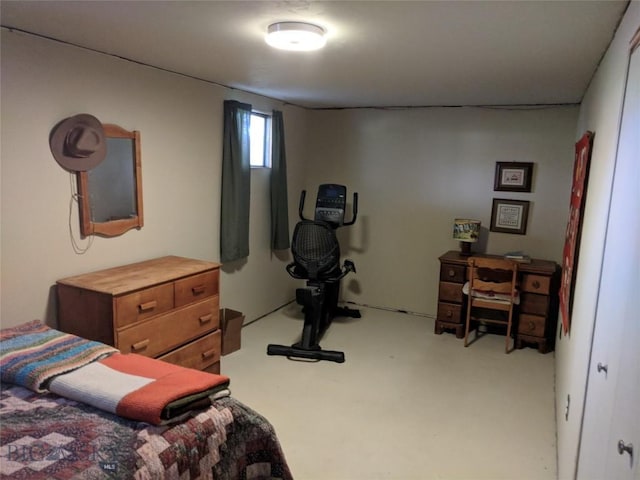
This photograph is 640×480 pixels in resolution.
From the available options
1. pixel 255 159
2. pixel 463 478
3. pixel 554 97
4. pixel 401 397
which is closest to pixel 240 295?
pixel 255 159

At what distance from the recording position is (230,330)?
12.1ft

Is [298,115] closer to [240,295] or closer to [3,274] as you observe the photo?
[240,295]

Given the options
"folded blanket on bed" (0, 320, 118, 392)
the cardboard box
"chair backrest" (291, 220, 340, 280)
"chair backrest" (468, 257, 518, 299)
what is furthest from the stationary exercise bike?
"folded blanket on bed" (0, 320, 118, 392)

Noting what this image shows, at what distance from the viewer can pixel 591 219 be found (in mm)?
2043

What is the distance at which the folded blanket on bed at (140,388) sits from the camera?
1480mm

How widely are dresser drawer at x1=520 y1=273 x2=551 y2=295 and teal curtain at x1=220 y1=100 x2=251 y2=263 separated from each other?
251cm

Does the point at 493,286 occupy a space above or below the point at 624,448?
below

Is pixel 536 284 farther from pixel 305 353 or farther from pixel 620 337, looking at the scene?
pixel 620 337

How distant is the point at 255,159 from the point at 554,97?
2656 mm

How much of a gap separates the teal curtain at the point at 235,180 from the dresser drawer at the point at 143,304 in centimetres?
121

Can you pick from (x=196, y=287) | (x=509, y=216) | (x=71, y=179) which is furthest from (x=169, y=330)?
(x=509, y=216)

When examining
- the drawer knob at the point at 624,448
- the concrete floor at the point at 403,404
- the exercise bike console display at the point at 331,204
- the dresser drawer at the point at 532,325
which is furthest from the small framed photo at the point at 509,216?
the drawer knob at the point at 624,448

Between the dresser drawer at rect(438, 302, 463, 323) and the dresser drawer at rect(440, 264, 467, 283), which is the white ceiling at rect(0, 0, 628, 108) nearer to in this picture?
the dresser drawer at rect(440, 264, 467, 283)

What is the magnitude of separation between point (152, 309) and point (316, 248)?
1547mm
